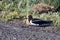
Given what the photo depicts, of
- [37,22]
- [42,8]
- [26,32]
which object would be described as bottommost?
[26,32]

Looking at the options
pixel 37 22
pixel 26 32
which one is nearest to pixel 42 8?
pixel 37 22

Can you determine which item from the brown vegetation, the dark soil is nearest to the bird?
the dark soil

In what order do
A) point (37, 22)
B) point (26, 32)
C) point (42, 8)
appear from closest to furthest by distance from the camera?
point (26, 32) < point (37, 22) < point (42, 8)

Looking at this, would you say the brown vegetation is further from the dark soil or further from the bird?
the dark soil

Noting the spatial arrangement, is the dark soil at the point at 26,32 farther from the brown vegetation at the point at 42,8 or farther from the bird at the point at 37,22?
the brown vegetation at the point at 42,8

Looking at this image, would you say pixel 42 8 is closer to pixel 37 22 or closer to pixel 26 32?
pixel 37 22

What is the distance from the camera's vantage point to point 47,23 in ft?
36.2

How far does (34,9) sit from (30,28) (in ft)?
5.40

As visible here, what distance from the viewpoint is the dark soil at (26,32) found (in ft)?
31.4

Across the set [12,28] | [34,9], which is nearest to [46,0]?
[34,9]

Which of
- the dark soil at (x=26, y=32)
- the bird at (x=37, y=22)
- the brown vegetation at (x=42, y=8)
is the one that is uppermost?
the brown vegetation at (x=42, y=8)

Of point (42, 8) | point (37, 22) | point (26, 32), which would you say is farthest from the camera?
point (42, 8)

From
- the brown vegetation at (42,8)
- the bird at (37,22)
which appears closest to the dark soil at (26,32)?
the bird at (37,22)

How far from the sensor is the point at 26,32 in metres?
10.1
